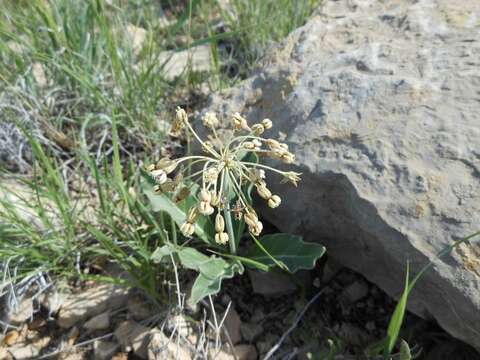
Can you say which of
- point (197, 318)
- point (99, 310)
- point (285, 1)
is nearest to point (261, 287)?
point (197, 318)

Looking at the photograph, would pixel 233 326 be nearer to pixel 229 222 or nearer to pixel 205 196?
pixel 229 222

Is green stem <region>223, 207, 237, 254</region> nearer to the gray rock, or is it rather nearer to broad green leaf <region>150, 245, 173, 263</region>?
broad green leaf <region>150, 245, 173, 263</region>

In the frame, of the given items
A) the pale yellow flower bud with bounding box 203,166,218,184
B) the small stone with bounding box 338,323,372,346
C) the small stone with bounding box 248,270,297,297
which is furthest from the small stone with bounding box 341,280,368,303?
the pale yellow flower bud with bounding box 203,166,218,184

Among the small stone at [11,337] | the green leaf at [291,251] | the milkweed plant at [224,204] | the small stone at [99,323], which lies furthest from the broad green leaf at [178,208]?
the small stone at [11,337]

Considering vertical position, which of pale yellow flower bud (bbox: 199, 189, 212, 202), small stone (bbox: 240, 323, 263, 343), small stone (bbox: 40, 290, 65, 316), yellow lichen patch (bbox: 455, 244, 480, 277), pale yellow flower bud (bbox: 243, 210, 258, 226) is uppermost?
pale yellow flower bud (bbox: 199, 189, 212, 202)

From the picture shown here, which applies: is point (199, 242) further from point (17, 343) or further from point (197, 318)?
point (17, 343)

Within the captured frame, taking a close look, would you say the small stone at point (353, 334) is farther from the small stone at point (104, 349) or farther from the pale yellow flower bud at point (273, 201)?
the small stone at point (104, 349)

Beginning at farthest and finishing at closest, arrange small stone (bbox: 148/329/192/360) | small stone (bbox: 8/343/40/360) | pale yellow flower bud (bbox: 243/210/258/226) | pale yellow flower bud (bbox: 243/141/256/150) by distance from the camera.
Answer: small stone (bbox: 8/343/40/360), small stone (bbox: 148/329/192/360), pale yellow flower bud (bbox: 243/141/256/150), pale yellow flower bud (bbox: 243/210/258/226)
